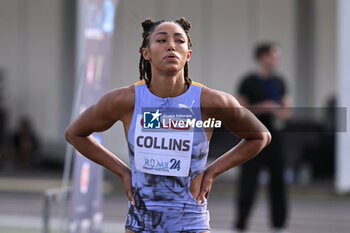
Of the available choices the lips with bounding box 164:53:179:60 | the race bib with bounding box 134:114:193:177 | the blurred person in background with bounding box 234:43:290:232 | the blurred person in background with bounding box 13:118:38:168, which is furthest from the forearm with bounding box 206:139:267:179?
the blurred person in background with bounding box 13:118:38:168

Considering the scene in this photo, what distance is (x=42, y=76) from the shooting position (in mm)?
15852

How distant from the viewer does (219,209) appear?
9.95 metres

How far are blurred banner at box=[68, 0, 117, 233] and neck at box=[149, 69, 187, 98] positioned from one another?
66.9 inches

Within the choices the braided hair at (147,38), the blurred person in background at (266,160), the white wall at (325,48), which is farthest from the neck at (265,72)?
the white wall at (325,48)

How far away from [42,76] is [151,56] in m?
13.7

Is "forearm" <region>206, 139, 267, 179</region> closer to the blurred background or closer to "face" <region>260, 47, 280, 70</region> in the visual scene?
"face" <region>260, 47, 280, 70</region>

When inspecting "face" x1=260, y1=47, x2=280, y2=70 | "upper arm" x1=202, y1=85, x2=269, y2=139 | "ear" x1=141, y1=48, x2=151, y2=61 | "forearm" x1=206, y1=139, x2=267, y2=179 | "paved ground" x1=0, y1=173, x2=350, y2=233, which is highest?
"face" x1=260, y1=47, x2=280, y2=70

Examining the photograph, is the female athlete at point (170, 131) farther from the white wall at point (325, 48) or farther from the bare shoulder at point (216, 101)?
the white wall at point (325, 48)

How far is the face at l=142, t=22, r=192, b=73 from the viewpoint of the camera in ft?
7.91

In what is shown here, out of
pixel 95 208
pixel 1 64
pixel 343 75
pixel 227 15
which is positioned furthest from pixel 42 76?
pixel 95 208

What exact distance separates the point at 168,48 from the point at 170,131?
299mm

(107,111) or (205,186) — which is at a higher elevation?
(107,111)

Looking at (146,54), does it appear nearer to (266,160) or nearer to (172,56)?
(172,56)

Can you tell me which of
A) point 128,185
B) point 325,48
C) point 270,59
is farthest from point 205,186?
point 325,48
